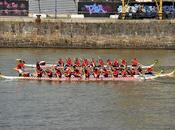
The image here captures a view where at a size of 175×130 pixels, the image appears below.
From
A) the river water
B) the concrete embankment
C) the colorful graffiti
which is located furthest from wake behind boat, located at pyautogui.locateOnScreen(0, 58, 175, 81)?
the colorful graffiti

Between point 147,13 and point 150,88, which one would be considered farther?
point 147,13

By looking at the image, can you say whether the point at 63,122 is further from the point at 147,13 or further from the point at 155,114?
the point at 147,13

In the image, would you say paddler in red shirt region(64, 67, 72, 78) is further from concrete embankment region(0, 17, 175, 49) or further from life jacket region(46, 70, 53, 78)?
concrete embankment region(0, 17, 175, 49)

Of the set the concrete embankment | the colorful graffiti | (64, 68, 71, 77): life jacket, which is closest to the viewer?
(64, 68, 71, 77): life jacket

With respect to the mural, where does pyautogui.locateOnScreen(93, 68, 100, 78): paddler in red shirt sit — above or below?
below

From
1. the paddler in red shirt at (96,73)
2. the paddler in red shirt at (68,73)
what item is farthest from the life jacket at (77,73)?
the paddler in red shirt at (96,73)

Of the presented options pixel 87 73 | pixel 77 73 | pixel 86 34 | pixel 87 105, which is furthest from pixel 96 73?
pixel 86 34

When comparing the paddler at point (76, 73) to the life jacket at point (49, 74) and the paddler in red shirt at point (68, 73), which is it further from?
the life jacket at point (49, 74)

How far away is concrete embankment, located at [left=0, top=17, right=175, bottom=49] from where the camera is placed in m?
77.4

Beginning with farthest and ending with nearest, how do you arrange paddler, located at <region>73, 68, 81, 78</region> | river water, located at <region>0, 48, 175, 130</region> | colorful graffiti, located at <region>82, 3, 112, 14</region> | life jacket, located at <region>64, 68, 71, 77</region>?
colorful graffiti, located at <region>82, 3, 112, 14</region> → paddler, located at <region>73, 68, 81, 78</region> → life jacket, located at <region>64, 68, 71, 77</region> → river water, located at <region>0, 48, 175, 130</region>

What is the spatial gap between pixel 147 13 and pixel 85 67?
101 ft

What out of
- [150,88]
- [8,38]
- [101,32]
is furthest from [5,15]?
[150,88]

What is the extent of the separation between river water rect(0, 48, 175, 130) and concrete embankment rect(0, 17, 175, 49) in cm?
1623

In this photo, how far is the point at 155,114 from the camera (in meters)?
43.8
